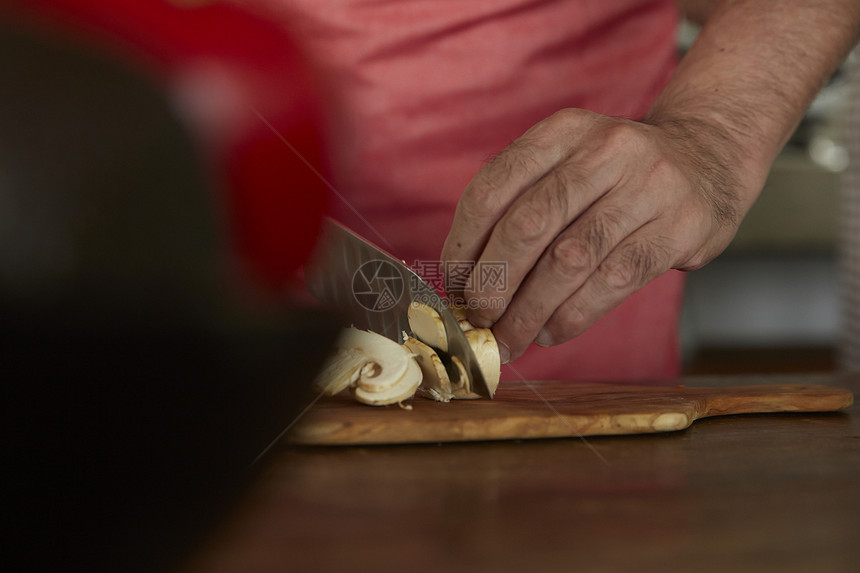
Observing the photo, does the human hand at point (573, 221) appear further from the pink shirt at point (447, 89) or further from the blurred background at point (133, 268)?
the pink shirt at point (447, 89)

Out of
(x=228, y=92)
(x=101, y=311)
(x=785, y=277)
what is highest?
(x=228, y=92)

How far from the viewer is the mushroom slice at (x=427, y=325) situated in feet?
2.36

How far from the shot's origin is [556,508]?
0.48 m

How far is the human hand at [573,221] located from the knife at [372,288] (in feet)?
0.14

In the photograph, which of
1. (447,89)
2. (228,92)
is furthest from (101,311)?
(447,89)

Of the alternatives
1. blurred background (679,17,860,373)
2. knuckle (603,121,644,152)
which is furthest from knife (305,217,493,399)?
blurred background (679,17,860,373)

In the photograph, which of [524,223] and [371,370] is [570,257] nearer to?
[524,223]

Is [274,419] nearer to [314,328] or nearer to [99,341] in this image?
[314,328]

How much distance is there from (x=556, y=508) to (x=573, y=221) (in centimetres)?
31

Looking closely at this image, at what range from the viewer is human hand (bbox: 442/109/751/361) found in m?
0.67

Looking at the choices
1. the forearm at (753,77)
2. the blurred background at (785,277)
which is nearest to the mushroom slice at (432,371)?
the forearm at (753,77)

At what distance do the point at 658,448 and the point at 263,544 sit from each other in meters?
0.37

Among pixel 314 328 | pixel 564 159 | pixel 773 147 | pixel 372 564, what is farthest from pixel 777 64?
pixel 372 564
